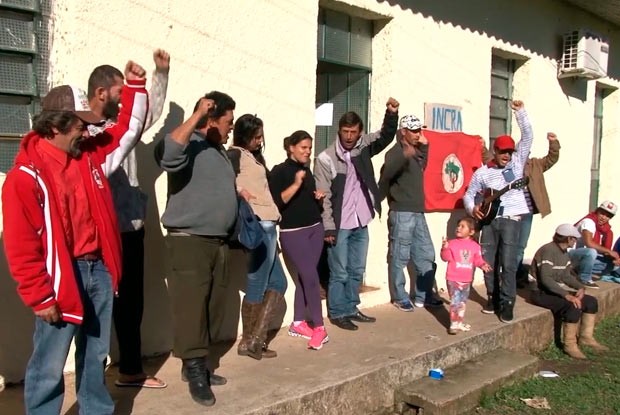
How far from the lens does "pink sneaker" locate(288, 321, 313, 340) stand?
511 cm

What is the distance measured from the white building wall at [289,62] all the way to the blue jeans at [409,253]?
195 millimetres

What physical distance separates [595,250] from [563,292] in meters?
1.71

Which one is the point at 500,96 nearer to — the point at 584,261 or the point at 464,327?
the point at 584,261

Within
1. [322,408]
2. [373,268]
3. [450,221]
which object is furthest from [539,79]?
[322,408]

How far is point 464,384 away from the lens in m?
4.87

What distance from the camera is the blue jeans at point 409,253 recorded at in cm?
602

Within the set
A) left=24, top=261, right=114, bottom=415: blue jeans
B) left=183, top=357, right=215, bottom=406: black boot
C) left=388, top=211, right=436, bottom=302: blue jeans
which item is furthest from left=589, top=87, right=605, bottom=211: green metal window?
left=24, top=261, right=114, bottom=415: blue jeans

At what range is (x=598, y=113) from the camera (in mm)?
10211

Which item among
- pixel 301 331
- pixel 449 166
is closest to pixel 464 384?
pixel 301 331

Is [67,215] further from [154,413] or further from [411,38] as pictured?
[411,38]

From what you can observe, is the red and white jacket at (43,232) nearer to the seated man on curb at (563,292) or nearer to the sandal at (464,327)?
the sandal at (464,327)

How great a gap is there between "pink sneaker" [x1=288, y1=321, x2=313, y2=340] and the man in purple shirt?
396 millimetres

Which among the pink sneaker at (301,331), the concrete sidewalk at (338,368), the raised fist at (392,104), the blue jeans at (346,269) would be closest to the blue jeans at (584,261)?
the concrete sidewalk at (338,368)

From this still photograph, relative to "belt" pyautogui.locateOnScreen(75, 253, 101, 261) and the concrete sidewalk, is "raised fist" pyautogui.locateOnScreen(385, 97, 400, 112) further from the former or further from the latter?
"belt" pyautogui.locateOnScreen(75, 253, 101, 261)
